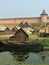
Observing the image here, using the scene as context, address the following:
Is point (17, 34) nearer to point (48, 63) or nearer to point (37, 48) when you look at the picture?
point (37, 48)

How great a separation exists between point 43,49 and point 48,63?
9831 millimetres

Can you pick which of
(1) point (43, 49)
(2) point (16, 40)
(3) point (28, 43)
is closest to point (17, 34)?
(2) point (16, 40)

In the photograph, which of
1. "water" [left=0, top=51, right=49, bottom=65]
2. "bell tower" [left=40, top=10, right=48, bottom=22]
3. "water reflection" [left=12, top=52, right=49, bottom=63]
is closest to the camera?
"water" [left=0, top=51, right=49, bottom=65]

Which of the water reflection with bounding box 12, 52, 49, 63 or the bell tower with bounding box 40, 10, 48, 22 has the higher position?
the bell tower with bounding box 40, 10, 48, 22

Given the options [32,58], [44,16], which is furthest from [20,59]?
[44,16]

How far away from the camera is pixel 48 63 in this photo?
22.1 m

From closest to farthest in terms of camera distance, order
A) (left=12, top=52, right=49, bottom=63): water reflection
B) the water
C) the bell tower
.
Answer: the water → (left=12, top=52, right=49, bottom=63): water reflection → the bell tower

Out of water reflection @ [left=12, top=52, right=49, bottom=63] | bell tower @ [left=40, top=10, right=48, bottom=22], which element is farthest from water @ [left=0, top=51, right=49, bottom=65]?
bell tower @ [left=40, top=10, right=48, bottom=22]

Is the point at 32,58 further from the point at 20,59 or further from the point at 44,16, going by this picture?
the point at 44,16

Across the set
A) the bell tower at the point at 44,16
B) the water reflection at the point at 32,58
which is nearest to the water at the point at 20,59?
the water reflection at the point at 32,58

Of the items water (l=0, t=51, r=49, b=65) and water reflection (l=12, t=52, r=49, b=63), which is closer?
water (l=0, t=51, r=49, b=65)

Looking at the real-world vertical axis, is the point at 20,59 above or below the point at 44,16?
below

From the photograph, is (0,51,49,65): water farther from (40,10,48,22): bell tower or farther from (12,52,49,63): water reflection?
(40,10,48,22): bell tower

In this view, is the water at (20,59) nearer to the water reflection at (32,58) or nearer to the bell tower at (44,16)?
the water reflection at (32,58)
